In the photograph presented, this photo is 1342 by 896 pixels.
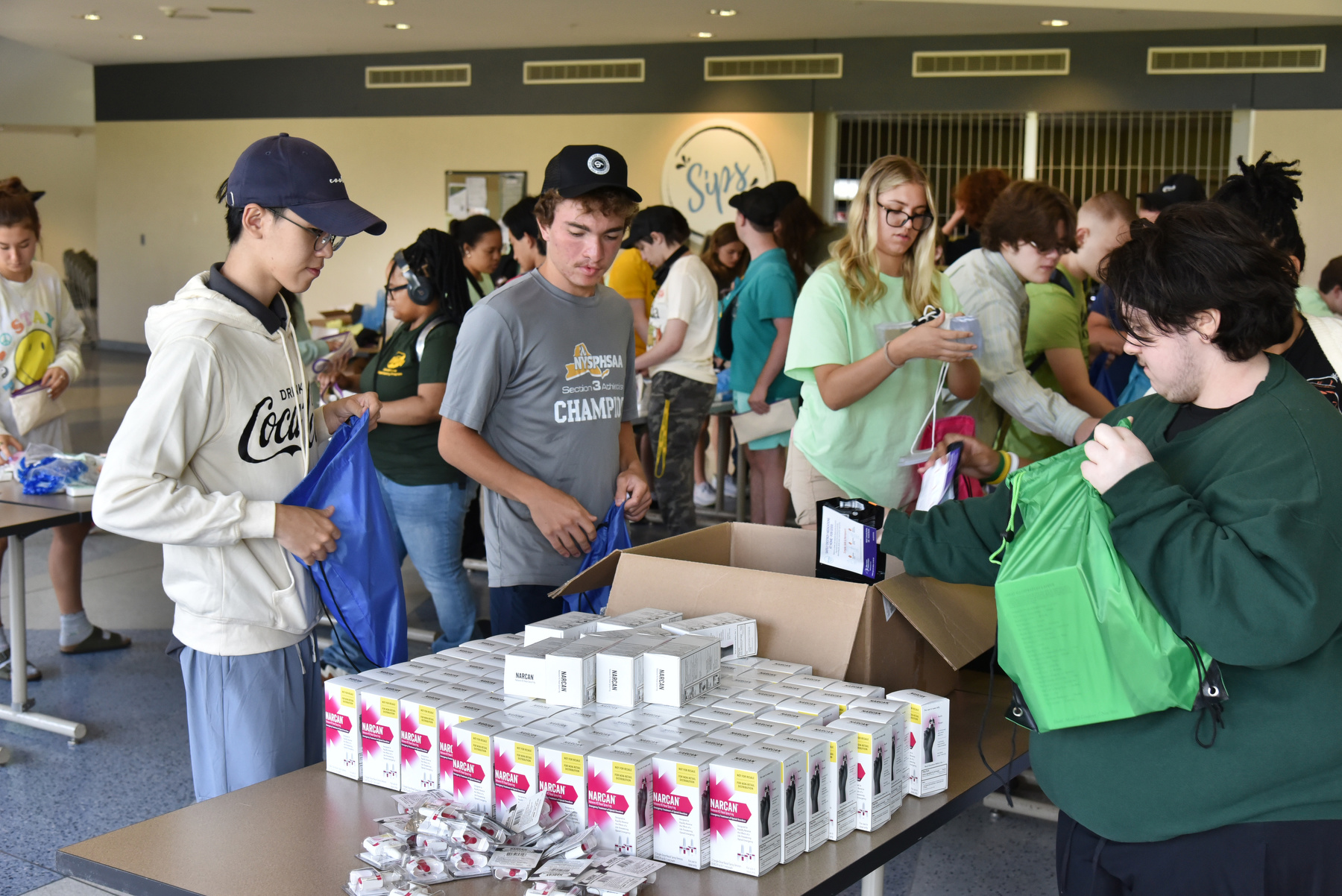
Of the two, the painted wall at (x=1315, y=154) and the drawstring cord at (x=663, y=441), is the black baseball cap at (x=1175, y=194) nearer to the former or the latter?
the drawstring cord at (x=663, y=441)

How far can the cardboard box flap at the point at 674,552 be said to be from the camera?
2057 millimetres

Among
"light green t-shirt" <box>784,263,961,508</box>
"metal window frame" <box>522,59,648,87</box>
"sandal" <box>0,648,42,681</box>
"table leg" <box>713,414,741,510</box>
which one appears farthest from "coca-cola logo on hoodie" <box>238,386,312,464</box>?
"metal window frame" <box>522,59,648,87</box>

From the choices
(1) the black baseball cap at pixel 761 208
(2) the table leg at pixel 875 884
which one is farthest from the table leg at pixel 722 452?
(2) the table leg at pixel 875 884

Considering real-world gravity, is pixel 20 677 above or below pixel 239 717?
below

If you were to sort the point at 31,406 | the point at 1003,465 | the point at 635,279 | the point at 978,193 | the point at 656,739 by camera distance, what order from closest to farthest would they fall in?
1. the point at 656,739
2. the point at 1003,465
3. the point at 31,406
4. the point at 978,193
5. the point at 635,279

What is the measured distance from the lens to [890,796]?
1485mm

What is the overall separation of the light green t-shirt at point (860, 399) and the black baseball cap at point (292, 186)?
43.2 inches

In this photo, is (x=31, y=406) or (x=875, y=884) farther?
(x=31, y=406)

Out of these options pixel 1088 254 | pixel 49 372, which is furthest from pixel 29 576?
pixel 1088 254

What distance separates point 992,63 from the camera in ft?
31.0

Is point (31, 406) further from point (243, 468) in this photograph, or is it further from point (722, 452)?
point (722, 452)

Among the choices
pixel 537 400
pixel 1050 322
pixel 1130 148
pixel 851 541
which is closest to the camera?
pixel 851 541

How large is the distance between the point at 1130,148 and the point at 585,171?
847cm

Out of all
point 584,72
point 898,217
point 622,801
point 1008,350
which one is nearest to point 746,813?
point 622,801
